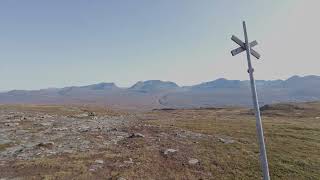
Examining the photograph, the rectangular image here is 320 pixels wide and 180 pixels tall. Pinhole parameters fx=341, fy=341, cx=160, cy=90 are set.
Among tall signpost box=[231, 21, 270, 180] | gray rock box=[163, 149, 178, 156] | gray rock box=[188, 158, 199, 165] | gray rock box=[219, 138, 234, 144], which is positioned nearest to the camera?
tall signpost box=[231, 21, 270, 180]

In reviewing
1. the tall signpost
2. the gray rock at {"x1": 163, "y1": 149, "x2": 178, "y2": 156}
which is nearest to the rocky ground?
the gray rock at {"x1": 163, "y1": 149, "x2": 178, "y2": 156}

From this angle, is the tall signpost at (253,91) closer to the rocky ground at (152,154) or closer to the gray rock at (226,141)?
the rocky ground at (152,154)

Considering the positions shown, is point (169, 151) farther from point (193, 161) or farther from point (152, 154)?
point (193, 161)

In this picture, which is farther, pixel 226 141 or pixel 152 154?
pixel 226 141

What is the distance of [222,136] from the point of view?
4609 centimetres

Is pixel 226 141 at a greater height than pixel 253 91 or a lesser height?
lesser

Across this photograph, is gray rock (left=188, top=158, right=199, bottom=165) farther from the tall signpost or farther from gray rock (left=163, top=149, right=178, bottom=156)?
the tall signpost

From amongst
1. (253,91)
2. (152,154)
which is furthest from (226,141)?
(253,91)

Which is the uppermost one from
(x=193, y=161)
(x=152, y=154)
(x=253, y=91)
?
(x=253, y=91)

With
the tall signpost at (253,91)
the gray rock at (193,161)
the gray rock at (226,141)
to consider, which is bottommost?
Answer: the gray rock at (193,161)

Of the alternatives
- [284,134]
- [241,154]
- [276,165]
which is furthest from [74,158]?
[284,134]

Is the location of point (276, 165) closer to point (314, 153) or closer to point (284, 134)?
point (314, 153)

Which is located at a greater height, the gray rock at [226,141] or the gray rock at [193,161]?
the gray rock at [226,141]

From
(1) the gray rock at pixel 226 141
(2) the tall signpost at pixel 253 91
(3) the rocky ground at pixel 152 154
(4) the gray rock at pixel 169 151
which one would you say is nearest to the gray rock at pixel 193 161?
(3) the rocky ground at pixel 152 154
